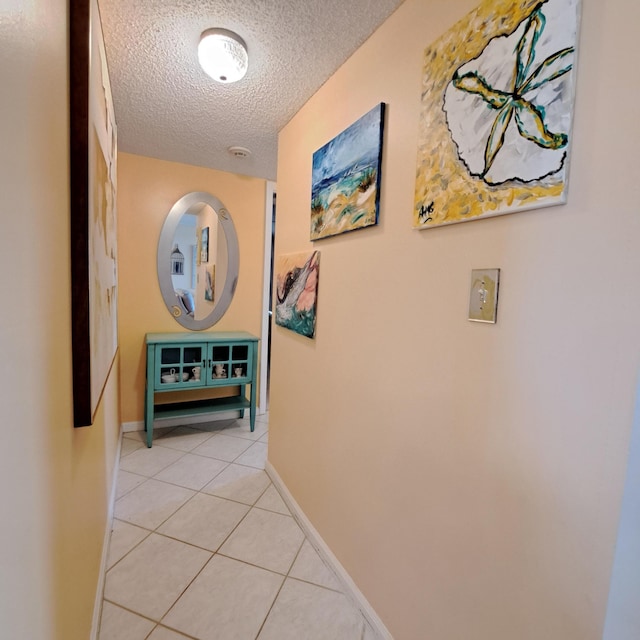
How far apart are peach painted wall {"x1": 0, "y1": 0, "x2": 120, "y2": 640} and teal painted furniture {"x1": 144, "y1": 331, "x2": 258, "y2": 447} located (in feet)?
5.84

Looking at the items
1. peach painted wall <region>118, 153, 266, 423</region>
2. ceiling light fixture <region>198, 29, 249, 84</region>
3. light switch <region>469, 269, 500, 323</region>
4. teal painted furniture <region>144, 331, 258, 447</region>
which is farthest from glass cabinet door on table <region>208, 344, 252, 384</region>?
light switch <region>469, 269, 500, 323</region>

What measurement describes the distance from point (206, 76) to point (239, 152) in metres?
0.86

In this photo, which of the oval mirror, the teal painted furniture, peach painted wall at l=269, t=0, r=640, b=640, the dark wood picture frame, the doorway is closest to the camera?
peach painted wall at l=269, t=0, r=640, b=640

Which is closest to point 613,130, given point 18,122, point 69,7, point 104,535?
point 18,122

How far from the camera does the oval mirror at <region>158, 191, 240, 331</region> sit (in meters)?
2.80

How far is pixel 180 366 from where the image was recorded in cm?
266

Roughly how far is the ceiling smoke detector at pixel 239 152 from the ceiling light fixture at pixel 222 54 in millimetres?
923

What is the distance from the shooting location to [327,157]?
1559mm

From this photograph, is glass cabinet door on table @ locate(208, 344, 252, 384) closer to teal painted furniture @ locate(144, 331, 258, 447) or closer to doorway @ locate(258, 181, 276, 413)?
teal painted furniture @ locate(144, 331, 258, 447)

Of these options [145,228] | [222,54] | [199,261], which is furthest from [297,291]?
[145,228]

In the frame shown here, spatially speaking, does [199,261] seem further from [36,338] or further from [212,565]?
[36,338]

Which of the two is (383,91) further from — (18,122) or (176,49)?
(18,122)

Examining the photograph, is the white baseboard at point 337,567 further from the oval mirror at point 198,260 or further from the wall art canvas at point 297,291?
the oval mirror at point 198,260
